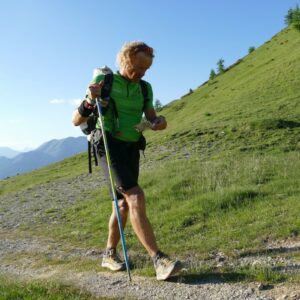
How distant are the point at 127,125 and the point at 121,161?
1.76 feet

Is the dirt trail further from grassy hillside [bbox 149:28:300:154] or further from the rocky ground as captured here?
grassy hillside [bbox 149:28:300:154]

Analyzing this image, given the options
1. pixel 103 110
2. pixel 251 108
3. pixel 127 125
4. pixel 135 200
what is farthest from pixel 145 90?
pixel 251 108

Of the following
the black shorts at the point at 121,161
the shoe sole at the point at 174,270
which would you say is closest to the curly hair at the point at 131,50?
the black shorts at the point at 121,161

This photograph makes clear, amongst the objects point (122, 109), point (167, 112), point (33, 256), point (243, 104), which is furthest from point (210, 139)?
point (167, 112)

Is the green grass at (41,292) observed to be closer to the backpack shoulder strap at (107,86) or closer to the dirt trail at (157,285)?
the dirt trail at (157,285)

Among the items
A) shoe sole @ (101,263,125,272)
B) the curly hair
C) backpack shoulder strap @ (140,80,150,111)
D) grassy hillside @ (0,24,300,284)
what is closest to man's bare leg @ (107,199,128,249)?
shoe sole @ (101,263,125,272)

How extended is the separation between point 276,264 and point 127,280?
206cm

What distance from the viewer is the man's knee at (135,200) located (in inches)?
250

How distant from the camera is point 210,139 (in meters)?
27.8

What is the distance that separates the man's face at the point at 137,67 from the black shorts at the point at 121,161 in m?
0.91

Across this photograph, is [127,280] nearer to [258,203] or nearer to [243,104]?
[258,203]

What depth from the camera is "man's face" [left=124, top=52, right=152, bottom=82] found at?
6.57 meters

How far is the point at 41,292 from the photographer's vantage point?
19.7 ft

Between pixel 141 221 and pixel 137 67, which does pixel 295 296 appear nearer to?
pixel 141 221
